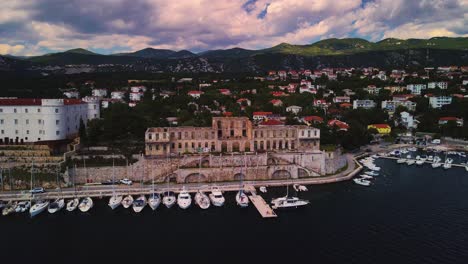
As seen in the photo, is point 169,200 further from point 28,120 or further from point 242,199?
point 28,120

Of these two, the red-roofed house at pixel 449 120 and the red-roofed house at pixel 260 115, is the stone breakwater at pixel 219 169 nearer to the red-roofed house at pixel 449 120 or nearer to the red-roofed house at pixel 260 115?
the red-roofed house at pixel 260 115

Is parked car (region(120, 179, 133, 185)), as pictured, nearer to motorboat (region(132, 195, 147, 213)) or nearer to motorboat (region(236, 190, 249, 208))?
motorboat (region(132, 195, 147, 213))

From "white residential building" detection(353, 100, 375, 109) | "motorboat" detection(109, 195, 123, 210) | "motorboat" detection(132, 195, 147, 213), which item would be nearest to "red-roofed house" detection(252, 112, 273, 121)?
"white residential building" detection(353, 100, 375, 109)

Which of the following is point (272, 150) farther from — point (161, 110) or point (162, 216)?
point (161, 110)

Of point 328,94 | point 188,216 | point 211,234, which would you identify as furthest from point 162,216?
point 328,94

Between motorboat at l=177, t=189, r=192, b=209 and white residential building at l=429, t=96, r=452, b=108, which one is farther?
white residential building at l=429, t=96, r=452, b=108

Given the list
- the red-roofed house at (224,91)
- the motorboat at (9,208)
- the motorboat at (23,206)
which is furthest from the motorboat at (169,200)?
the red-roofed house at (224,91)
